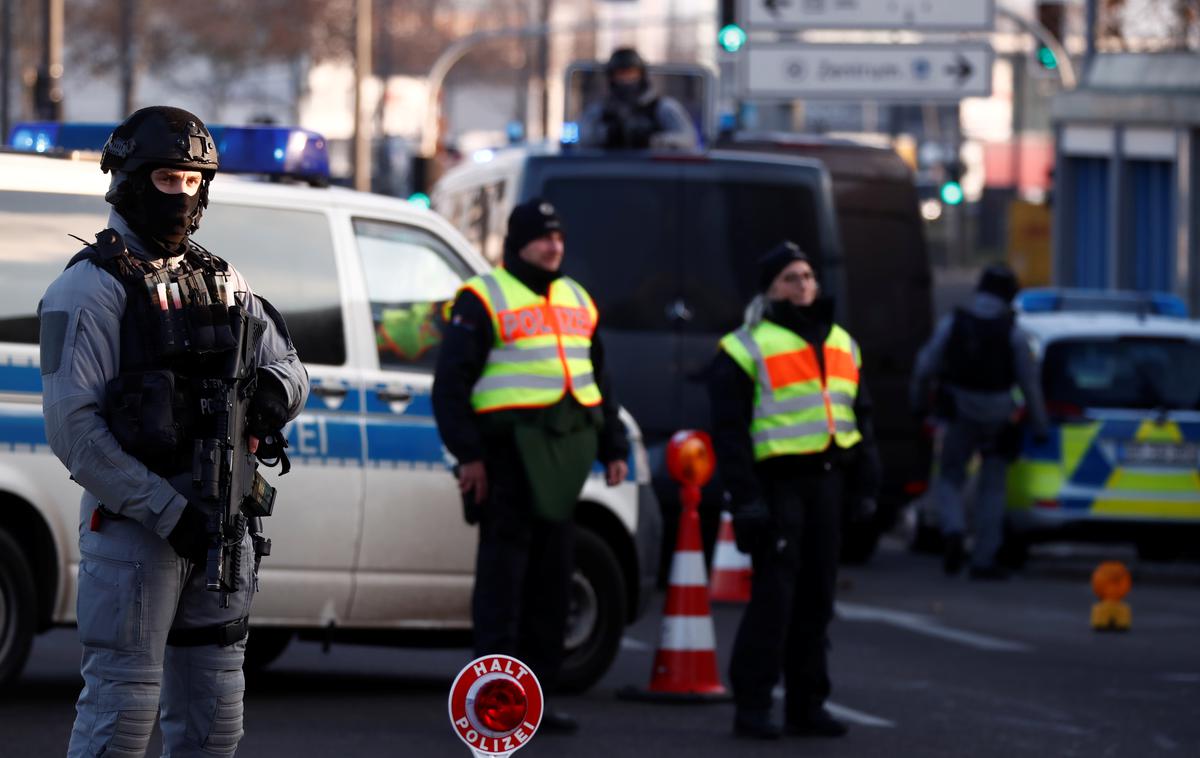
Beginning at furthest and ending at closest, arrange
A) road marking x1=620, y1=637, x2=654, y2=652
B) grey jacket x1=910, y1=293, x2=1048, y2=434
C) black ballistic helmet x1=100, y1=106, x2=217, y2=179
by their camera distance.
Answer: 1. grey jacket x1=910, y1=293, x2=1048, y2=434
2. road marking x1=620, y1=637, x2=654, y2=652
3. black ballistic helmet x1=100, y1=106, x2=217, y2=179

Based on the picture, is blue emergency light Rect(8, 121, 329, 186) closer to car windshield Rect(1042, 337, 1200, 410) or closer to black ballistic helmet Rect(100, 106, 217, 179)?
black ballistic helmet Rect(100, 106, 217, 179)

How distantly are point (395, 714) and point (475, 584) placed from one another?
81 centimetres

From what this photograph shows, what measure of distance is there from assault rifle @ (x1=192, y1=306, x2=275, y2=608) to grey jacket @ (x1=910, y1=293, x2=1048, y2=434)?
10031 mm

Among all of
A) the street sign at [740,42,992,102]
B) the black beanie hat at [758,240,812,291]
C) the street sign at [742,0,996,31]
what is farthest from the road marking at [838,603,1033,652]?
the street sign at [742,0,996,31]

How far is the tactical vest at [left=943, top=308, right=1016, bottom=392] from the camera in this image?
49.0 feet

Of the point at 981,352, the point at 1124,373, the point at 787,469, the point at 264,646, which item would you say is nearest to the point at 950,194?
the point at 1124,373

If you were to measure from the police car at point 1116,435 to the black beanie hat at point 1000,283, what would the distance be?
9.1 inches

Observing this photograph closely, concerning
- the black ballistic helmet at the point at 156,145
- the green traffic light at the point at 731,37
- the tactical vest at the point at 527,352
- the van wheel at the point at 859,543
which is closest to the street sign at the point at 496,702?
the black ballistic helmet at the point at 156,145

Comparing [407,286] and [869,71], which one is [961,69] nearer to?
[869,71]

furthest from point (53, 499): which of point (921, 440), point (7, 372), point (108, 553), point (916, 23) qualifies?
point (916, 23)

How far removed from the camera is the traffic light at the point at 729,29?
2339 centimetres

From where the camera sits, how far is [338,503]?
8.63 m

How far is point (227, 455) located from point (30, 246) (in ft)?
10.5

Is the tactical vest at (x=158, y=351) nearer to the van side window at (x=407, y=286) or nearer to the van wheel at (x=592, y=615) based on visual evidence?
the van side window at (x=407, y=286)
